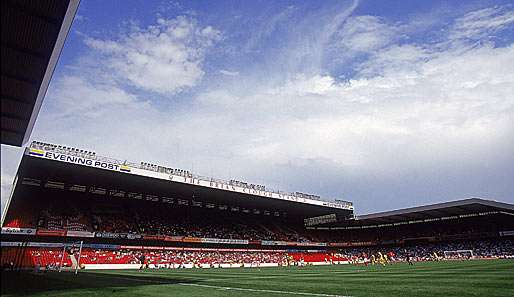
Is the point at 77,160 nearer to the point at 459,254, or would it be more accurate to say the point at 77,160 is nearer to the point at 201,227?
the point at 201,227

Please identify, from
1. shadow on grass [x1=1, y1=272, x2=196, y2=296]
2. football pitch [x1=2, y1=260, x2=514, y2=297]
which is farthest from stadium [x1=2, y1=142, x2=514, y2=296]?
football pitch [x1=2, y1=260, x2=514, y2=297]

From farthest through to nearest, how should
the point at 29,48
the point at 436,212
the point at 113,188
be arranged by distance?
→ the point at 436,212, the point at 113,188, the point at 29,48

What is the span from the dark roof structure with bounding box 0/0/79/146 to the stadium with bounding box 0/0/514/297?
71mm

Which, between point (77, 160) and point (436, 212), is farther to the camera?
point (436, 212)

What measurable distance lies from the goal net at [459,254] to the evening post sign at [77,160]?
4734 centimetres

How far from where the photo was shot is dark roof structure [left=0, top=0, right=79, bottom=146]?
36.5ft

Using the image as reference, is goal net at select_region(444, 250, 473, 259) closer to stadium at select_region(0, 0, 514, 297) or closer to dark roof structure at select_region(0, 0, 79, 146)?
stadium at select_region(0, 0, 514, 297)

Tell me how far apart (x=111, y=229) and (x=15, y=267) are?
42.1 feet

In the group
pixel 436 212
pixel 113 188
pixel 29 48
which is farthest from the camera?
pixel 436 212

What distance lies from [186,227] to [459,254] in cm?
4059

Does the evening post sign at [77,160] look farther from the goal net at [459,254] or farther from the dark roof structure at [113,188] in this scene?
the goal net at [459,254]

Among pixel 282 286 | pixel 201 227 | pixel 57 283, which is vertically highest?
pixel 201 227

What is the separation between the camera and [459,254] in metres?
53.6

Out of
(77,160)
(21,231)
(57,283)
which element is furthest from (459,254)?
(21,231)
